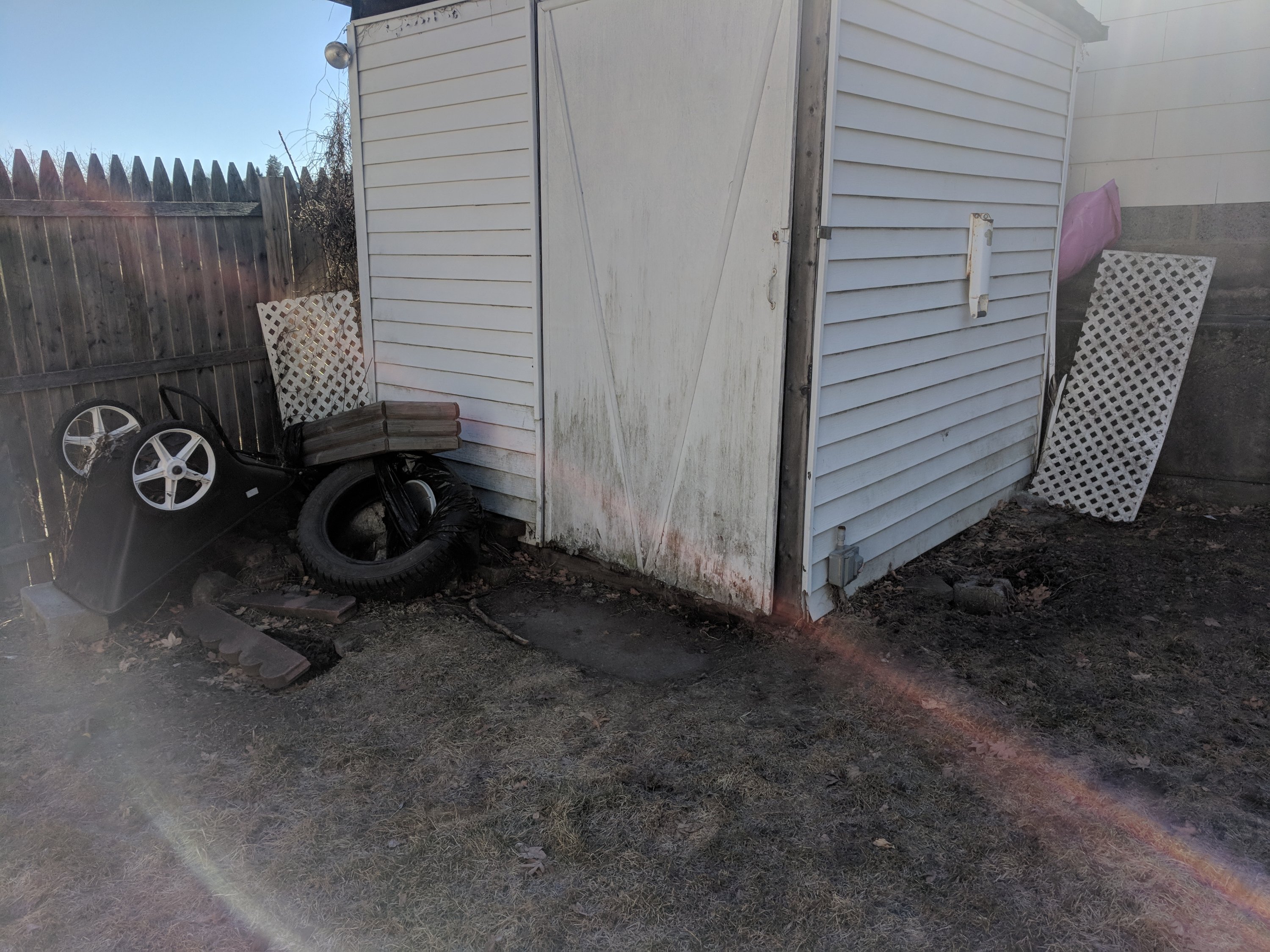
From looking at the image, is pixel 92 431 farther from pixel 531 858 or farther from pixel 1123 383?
pixel 1123 383

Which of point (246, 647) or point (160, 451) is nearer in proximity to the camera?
point (246, 647)

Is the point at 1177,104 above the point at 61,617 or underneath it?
above

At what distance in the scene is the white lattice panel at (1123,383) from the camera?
6398 mm

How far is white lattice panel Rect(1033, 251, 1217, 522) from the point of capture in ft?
21.0

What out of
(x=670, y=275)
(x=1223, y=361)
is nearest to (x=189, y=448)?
(x=670, y=275)

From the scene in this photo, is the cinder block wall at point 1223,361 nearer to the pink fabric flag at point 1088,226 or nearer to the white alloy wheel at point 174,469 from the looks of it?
the pink fabric flag at point 1088,226

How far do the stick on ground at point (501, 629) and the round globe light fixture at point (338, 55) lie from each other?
12.4ft

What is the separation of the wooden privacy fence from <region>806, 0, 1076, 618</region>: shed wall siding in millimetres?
4214

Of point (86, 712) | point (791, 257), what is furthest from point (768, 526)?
point (86, 712)

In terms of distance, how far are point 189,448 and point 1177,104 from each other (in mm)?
7081

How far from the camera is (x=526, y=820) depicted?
10.5 ft

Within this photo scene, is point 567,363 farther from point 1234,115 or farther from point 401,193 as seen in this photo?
point 1234,115

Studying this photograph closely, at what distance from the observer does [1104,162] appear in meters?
6.90

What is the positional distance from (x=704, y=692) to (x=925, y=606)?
5.00 feet
